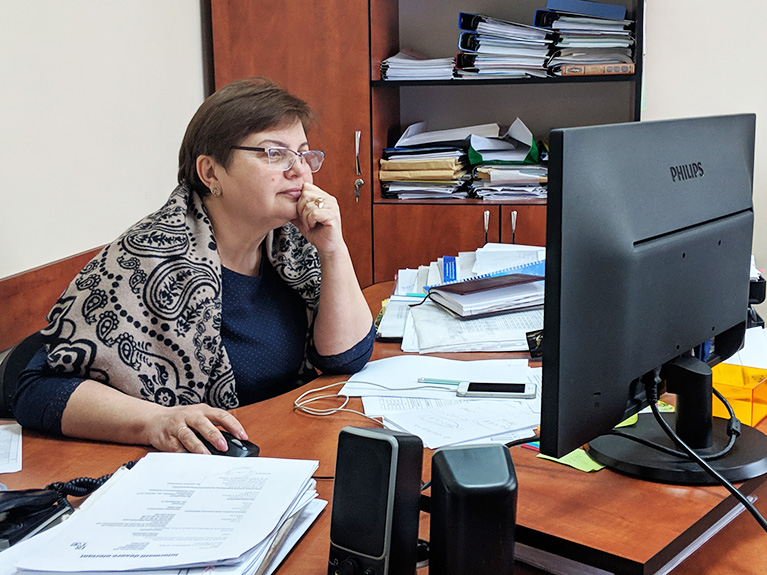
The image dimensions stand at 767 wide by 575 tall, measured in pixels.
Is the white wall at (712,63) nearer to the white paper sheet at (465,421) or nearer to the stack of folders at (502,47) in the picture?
the stack of folders at (502,47)

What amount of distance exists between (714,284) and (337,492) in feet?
1.98

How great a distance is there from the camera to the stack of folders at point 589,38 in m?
2.85

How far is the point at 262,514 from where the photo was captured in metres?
0.93

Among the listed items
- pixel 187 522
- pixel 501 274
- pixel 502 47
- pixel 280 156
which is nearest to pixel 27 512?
pixel 187 522

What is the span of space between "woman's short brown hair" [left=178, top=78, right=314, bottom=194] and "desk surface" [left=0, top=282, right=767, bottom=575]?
2.32 ft

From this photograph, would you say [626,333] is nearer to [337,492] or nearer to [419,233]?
[337,492]

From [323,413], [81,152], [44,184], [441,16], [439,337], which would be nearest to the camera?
[323,413]

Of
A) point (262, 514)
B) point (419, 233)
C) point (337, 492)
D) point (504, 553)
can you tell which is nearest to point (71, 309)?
point (262, 514)

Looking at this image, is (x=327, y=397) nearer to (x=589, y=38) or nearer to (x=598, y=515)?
(x=598, y=515)

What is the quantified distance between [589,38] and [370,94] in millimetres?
826

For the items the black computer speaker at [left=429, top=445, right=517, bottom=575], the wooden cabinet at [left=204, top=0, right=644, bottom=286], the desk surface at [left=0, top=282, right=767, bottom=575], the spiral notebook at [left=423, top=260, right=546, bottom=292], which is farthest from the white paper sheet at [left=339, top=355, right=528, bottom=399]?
the wooden cabinet at [left=204, top=0, right=644, bottom=286]

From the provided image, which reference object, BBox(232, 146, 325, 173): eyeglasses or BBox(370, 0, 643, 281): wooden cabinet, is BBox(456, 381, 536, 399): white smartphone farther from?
BBox(370, 0, 643, 281): wooden cabinet

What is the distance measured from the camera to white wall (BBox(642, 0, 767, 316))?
301cm

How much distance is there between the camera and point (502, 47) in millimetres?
2961
